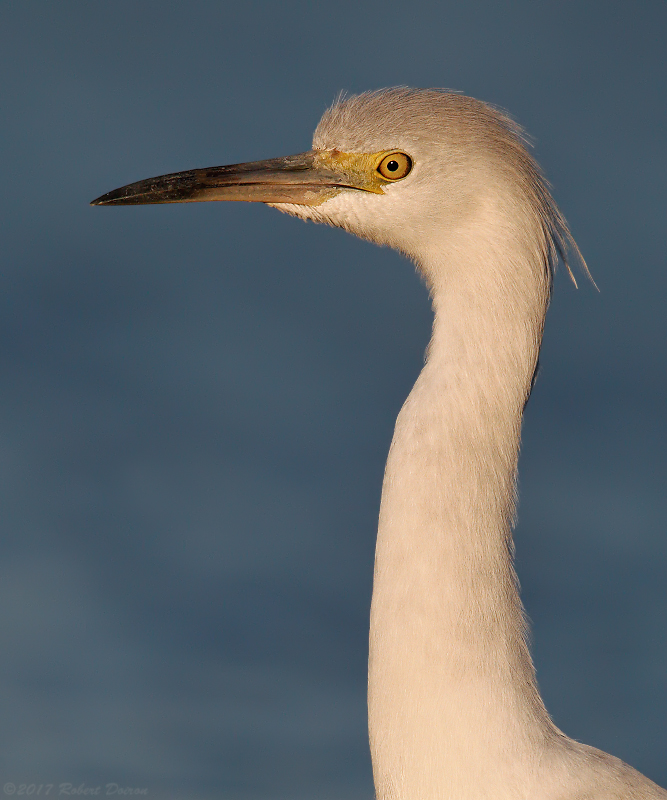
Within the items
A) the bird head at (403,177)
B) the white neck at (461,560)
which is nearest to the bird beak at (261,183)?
the bird head at (403,177)

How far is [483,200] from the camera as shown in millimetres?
3107

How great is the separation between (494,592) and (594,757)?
0.73m

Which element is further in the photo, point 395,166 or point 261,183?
point 261,183

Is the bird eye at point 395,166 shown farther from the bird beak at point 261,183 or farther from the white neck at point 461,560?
the white neck at point 461,560

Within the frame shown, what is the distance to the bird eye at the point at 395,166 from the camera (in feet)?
10.5

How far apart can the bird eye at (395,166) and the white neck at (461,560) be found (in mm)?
303

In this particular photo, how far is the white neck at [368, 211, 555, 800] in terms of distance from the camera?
2.89 meters

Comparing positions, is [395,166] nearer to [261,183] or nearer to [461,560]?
[261,183]

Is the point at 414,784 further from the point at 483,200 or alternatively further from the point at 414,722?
the point at 483,200

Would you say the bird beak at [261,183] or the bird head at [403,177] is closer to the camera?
the bird head at [403,177]

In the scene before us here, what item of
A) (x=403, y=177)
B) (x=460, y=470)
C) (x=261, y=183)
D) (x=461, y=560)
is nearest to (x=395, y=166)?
(x=403, y=177)

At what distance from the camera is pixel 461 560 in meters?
2.92

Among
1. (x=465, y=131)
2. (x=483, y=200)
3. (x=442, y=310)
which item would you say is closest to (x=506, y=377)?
(x=442, y=310)

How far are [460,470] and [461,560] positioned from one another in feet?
0.94
